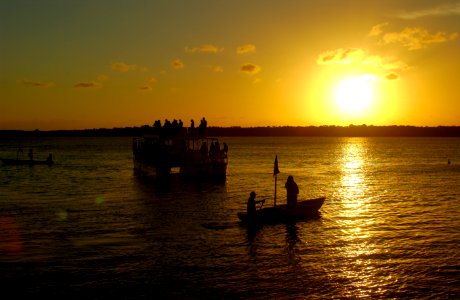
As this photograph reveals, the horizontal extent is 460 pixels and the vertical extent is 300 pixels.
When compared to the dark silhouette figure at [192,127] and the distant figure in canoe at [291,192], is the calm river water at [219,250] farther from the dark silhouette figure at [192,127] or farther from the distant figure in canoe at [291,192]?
the dark silhouette figure at [192,127]

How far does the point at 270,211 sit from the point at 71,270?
512 inches

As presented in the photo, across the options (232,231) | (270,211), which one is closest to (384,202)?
(270,211)

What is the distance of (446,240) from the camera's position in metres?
25.7

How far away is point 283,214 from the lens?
30.0 metres

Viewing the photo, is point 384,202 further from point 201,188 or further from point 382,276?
point 382,276

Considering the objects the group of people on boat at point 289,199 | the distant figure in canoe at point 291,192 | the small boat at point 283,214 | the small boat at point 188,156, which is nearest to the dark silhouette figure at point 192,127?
the small boat at point 188,156

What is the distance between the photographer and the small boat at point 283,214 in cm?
2923

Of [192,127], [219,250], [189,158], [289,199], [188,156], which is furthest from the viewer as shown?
[192,127]

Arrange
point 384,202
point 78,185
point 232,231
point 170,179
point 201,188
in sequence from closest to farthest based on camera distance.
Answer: point 232,231 < point 384,202 < point 201,188 < point 78,185 < point 170,179

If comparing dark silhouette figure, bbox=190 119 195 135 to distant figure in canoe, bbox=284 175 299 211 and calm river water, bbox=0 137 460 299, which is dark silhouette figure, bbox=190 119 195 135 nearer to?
calm river water, bbox=0 137 460 299

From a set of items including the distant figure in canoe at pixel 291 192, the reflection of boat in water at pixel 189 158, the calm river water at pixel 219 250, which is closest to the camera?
the calm river water at pixel 219 250

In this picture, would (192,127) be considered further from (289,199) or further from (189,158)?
(289,199)

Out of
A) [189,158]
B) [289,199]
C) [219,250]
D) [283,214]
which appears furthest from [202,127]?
[219,250]

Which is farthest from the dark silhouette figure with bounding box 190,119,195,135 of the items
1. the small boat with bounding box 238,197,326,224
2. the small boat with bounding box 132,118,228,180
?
the small boat with bounding box 238,197,326,224
